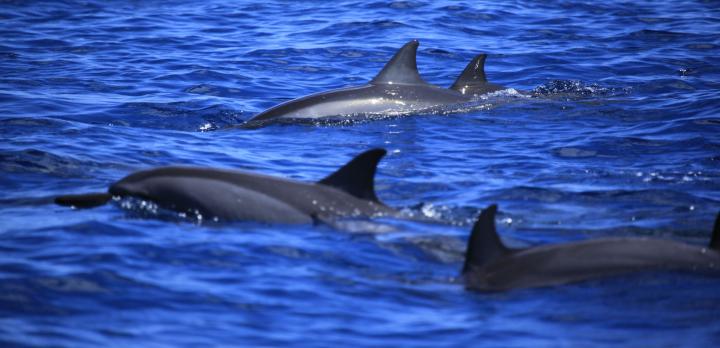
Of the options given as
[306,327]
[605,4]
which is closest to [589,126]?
[306,327]

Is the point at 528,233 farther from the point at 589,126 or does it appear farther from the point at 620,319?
the point at 589,126

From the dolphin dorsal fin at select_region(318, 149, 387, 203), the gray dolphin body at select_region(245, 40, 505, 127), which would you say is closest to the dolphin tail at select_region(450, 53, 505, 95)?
the gray dolphin body at select_region(245, 40, 505, 127)

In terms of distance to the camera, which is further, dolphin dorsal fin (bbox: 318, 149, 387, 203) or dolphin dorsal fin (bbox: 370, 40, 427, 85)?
dolphin dorsal fin (bbox: 370, 40, 427, 85)

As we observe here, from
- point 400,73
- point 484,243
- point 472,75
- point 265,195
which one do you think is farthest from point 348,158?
point 484,243

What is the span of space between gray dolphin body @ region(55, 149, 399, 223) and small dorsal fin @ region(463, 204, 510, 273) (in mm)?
1590

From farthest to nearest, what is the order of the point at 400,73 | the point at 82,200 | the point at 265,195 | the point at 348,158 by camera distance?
1. the point at 400,73
2. the point at 348,158
3. the point at 82,200
4. the point at 265,195

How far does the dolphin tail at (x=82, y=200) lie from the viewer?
400 inches

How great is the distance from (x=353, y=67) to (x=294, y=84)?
1755mm

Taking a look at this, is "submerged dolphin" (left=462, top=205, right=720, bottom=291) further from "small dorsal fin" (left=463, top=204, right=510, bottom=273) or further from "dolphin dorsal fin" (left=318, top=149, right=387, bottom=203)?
"dolphin dorsal fin" (left=318, top=149, right=387, bottom=203)

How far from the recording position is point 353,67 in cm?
1980

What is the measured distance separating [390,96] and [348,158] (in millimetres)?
2665

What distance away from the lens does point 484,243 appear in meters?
8.06

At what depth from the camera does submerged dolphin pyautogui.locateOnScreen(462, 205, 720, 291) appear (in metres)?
7.98

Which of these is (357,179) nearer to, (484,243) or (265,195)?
(265,195)
